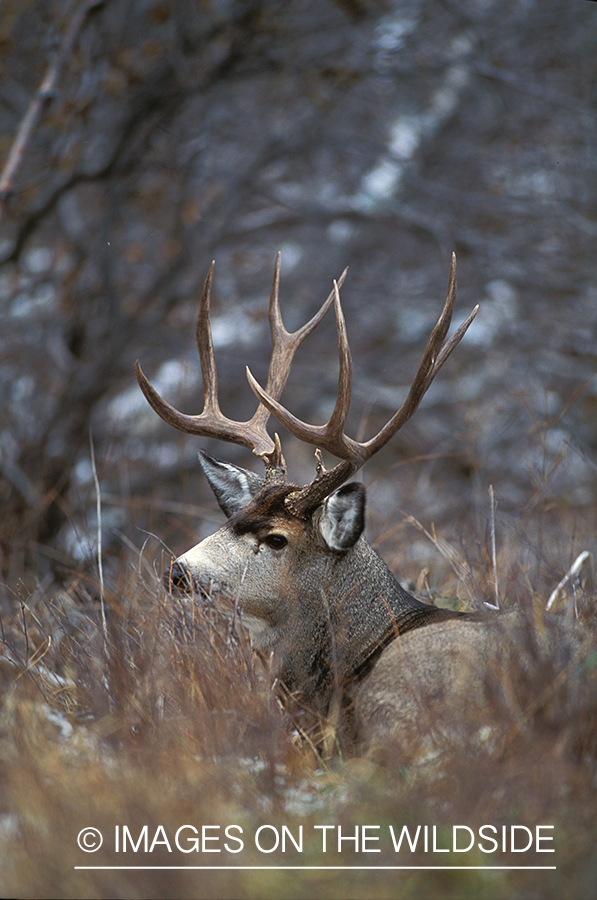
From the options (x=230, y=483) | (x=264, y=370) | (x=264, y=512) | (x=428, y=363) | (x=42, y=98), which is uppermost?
(x=42, y=98)

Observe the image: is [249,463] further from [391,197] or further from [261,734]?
[261,734]

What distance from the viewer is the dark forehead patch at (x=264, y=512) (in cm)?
296

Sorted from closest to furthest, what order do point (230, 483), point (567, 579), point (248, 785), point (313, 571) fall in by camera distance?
1. point (248, 785)
2. point (313, 571)
3. point (567, 579)
4. point (230, 483)

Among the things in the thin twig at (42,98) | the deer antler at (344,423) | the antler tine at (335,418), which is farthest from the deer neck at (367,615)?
the thin twig at (42,98)

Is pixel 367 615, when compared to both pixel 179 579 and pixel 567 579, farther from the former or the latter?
pixel 567 579

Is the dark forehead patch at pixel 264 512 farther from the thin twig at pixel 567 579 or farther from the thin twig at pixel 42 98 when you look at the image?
the thin twig at pixel 42 98

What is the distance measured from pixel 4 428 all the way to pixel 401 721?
15.7 ft

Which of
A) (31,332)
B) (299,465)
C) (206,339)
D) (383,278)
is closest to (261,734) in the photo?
(206,339)

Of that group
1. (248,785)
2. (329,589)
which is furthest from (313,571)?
(248,785)

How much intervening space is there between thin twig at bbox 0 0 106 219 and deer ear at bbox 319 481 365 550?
313cm

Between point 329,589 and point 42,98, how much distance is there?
3759mm

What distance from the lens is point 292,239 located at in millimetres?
9234

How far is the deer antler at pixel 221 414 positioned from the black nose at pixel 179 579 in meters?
0.50

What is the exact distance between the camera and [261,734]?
2.30 m
